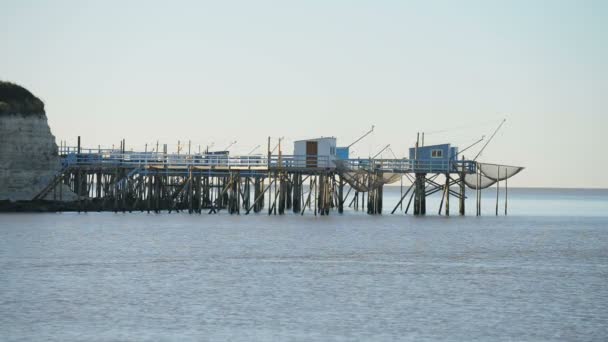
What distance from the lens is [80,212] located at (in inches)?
3105

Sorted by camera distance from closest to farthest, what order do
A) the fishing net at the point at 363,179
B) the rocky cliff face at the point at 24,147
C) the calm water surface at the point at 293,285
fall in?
the calm water surface at the point at 293,285
the fishing net at the point at 363,179
the rocky cliff face at the point at 24,147

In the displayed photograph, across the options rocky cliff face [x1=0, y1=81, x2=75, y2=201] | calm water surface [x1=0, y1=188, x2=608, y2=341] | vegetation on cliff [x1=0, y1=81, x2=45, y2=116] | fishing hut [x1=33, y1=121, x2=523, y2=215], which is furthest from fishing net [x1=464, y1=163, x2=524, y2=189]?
vegetation on cliff [x1=0, y1=81, x2=45, y2=116]

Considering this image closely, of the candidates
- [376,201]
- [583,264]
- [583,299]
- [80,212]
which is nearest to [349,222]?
[376,201]

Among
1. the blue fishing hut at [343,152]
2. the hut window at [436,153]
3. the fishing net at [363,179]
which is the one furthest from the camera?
the blue fishing hut at [343,152]

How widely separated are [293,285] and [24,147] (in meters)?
46.1

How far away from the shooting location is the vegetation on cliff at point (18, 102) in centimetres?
7588

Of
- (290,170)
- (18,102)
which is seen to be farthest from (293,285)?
(18,102)

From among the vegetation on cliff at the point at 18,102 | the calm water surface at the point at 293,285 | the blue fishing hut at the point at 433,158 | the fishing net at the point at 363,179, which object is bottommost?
the calm water surface at the point at 293,285

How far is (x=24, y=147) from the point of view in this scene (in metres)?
76.0

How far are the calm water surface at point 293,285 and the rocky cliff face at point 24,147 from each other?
13.9 metres

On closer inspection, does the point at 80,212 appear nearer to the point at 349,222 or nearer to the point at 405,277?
the point at 349,222

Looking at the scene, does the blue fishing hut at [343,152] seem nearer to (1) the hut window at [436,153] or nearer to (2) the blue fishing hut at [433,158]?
(2) the blue fishing hut at [433,158]

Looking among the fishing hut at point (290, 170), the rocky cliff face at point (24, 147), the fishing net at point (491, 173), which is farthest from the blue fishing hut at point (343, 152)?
the rocky cliff face at point (24, 147)

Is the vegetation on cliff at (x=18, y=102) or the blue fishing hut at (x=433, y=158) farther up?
the vegetation on cliff at (x=18, y=102)
